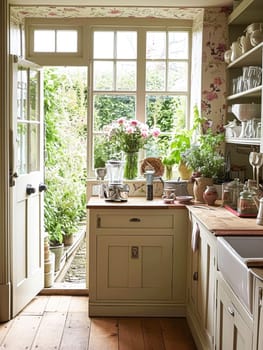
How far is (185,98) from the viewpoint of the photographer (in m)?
4.04

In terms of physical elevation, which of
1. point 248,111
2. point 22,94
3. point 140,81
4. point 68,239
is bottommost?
point 68,239

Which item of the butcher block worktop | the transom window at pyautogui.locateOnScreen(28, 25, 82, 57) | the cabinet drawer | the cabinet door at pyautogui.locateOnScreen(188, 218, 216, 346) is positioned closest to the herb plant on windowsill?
the butcher block worktop

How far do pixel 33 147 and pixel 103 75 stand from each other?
0.86 metres

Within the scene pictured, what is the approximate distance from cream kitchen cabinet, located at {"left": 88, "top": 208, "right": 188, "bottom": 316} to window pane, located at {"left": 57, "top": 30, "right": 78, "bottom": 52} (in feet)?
4.77

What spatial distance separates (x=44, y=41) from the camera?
12.9ft

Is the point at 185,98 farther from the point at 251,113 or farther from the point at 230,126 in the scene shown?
the point at 251,113

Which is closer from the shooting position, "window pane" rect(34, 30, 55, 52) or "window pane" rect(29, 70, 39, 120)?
"window pane" rect(29, 70, 39, 120)

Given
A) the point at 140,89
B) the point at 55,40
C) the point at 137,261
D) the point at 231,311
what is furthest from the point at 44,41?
the point at 231,311

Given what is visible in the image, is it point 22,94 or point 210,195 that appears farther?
point 22,94

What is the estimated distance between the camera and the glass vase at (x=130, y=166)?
3902 mm

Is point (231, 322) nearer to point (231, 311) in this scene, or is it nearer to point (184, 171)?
point (231, 311)

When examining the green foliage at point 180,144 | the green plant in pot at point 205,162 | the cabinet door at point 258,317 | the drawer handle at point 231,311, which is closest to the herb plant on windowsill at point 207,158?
the green plant in pot at point 205,162

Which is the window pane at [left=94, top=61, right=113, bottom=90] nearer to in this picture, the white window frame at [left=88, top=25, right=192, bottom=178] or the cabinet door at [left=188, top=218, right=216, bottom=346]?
the white window frame at [left=88, top=25, right=192, bottom=178]

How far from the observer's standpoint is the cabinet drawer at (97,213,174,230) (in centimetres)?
338
